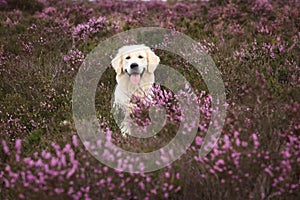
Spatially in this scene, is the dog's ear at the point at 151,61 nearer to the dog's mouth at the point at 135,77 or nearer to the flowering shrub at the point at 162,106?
the dog's mouth at the point at 135,77

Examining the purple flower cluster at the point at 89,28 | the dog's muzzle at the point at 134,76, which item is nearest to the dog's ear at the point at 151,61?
the dog's muzzle at the point at 134,76

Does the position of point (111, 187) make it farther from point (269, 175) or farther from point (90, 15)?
point (90, 15)

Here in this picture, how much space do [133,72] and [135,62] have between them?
0.44 feet

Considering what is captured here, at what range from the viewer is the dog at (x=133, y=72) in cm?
514

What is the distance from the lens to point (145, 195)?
3199 millimetres

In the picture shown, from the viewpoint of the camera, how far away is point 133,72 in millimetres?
5133

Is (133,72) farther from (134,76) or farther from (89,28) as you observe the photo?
(89,28)

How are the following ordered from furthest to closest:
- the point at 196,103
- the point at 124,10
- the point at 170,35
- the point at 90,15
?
the point at 124,10, the point at 90,15, the point at 170,35, the point at 196,103

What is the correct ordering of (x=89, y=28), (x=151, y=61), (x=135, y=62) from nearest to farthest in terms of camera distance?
(x=135, y=62) < (x=151, y=61) < (x=89, y=28)

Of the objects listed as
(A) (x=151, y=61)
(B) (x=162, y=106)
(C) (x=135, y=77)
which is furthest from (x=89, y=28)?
(B) (x=162, y=106)

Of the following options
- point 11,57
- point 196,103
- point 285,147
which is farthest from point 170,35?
point 285,147

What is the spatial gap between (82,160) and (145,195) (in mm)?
612

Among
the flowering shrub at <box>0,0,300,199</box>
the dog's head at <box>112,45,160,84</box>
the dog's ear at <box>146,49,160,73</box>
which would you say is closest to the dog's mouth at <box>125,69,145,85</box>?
the dog's head at <box>112,45,160,84</box>

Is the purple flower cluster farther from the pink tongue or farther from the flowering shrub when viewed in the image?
the pink tongue
